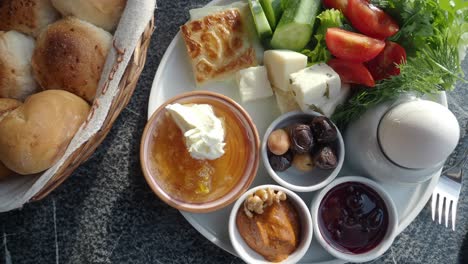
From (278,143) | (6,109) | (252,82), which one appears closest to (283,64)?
(252,82)

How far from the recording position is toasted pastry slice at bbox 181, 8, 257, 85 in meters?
1.28

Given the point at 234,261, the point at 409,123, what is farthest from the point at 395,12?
the point at 234,261

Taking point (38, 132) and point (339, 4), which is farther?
point (339, 4)

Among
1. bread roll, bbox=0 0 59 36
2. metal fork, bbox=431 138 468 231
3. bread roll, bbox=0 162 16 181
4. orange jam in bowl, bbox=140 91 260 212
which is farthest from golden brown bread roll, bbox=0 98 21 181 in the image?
metal fork, bbox=431 138 468 231

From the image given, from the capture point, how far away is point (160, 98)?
1.30m

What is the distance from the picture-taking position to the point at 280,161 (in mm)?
1212

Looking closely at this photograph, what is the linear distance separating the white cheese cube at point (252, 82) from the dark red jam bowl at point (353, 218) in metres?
0.31

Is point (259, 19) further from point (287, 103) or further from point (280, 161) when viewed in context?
point (280, 161)

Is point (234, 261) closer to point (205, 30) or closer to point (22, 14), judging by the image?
point (205, 30)

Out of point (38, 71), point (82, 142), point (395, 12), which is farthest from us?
point (395, 12)

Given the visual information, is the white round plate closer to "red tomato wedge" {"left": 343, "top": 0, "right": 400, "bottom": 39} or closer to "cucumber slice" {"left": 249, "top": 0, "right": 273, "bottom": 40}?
"cucumber slice" {"left": 249, "top": 0, "right": 273, "bottom": 40}

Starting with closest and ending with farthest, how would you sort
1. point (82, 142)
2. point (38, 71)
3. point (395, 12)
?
point (82, 142)
point (38, 71)
point (395, 12)

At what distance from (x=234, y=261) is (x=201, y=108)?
0.41 metres

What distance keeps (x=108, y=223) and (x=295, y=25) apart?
70 centimetres
